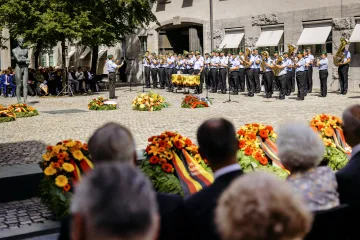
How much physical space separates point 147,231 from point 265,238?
0.44 meters

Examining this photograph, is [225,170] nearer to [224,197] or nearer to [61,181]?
[224,197]

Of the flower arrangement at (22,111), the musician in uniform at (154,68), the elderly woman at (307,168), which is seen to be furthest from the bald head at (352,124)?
the musician in uniform at (154,68)

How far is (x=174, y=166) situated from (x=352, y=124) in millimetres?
3139

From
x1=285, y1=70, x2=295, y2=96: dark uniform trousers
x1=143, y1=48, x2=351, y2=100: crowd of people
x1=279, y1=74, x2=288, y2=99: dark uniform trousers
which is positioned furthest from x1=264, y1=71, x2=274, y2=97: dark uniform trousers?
x1=279, y1=74, x2=288, y2=99: dark uniform trousers

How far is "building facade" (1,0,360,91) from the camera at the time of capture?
2616 centimetres

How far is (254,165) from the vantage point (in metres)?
7.76

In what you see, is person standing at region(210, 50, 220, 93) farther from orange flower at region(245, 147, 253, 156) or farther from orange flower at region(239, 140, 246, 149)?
orange flower at region(245, 147, 253, 156)

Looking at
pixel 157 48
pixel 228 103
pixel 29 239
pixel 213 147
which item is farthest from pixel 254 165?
pixel 157 48

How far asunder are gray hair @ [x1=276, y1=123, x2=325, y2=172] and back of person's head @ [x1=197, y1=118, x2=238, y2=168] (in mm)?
306

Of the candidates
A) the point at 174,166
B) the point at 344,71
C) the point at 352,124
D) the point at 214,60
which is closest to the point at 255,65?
the point at 214,60

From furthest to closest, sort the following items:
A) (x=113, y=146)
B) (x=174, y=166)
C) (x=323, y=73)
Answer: (x=323, y=73) → (x=174, y=166) → (x=113, y=146)

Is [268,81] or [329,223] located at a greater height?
[268,81]

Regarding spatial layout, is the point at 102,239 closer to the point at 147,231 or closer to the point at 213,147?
the point at 147,231

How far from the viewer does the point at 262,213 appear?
6.52ft
